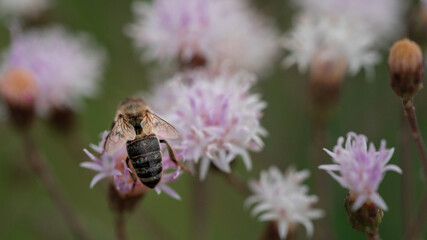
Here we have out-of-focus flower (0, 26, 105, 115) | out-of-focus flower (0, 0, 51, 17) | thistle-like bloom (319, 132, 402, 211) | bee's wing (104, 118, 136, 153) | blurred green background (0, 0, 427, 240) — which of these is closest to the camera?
thistle-like bloom (319, 132, 402, 211)

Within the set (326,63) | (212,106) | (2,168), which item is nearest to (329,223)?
(326,63)

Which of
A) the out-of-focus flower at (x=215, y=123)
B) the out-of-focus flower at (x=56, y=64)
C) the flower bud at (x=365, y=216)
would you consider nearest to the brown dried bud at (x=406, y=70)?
the flower bud at (x=365, y=216)

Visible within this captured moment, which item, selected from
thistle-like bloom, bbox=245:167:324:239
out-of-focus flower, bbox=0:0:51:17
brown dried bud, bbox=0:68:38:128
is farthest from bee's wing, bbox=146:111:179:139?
out-of-focus flower, bbox=0:0:51:17

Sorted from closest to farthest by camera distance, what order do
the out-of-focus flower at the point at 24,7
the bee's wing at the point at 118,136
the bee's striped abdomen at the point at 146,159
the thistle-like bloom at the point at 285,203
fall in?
the bee's striped abdomen at the point at 146,159
the bee's wing at the point at 118,136
the thistle-like bloom at the point at 285,203
the out-of-focus flower at the point at 24,7

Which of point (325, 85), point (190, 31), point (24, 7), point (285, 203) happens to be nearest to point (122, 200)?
point (285, 203)

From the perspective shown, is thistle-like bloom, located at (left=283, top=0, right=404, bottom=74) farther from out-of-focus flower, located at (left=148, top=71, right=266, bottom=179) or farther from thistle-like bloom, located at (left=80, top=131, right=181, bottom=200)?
thistle-like bloom, located at (left=80, top=131, right=181, bottom=200)

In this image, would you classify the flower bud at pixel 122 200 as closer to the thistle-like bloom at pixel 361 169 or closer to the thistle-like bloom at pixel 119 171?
the thistle-like bloom at pixel 119 171
